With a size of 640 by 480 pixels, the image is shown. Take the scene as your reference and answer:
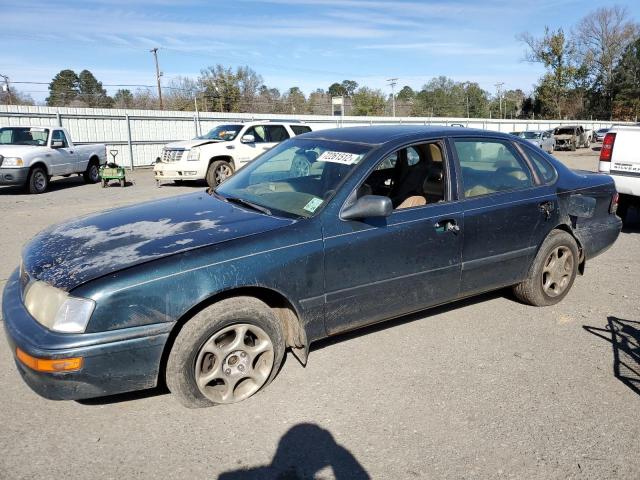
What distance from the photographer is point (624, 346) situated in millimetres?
3943

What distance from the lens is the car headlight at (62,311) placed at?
260 cm

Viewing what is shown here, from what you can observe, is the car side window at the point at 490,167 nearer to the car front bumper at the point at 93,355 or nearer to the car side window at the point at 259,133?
the car front bumper at the point at 93,355

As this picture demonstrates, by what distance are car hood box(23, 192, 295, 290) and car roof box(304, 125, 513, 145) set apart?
103cm

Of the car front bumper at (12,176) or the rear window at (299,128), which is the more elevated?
the rear window at (299,128)

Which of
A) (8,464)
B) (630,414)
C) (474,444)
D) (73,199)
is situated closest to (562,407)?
(630,414)

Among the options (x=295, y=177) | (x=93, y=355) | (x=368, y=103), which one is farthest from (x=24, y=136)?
(x=368, y=103)

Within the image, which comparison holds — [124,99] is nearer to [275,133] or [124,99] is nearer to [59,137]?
[59,137]

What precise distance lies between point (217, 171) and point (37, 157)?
4580mm

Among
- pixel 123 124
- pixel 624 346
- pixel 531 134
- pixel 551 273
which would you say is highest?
pixel 123 124

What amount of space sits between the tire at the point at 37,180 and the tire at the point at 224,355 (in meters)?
12.0

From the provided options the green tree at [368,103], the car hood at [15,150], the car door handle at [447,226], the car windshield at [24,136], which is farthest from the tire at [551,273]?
the green tree at [368,103]

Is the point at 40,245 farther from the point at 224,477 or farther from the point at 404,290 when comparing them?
the point at 404,290

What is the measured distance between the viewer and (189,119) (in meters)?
22.6

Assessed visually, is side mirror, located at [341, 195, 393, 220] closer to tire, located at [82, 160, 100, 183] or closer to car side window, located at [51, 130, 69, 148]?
car side window, located at [51, 130, 69, 148]
